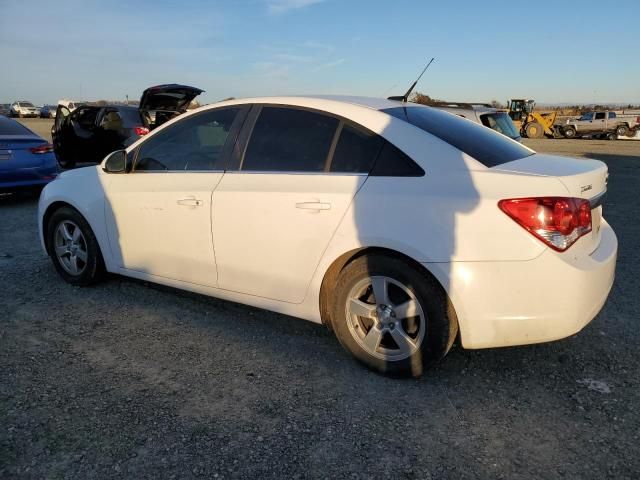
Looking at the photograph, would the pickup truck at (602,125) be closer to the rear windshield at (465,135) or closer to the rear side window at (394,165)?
the rear windshield at (465,135)

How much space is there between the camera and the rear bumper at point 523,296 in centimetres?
262

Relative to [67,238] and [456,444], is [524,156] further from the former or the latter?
[67,238]

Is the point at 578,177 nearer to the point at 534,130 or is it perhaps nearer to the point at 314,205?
the point at 314,205

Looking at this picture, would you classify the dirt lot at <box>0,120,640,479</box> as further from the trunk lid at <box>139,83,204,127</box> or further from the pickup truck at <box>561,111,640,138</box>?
the pickup truck at <box>561,111,640,138</box>

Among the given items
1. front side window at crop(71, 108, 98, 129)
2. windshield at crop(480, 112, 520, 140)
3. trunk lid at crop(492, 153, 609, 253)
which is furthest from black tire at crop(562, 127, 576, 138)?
trunk lid at crop(492, 153, 609, 253)

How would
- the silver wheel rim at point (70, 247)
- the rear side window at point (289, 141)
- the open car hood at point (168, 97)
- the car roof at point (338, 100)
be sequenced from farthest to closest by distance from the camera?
the open car hood at point (168, 97)
the silver wheel rim at point (70, 247)
the car roof at point (338, 100)
the rear side window at point (289, 141)

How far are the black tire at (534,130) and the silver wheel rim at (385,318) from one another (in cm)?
3245

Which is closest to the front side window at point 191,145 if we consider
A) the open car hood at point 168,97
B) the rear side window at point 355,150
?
the rear side window at point 355,150

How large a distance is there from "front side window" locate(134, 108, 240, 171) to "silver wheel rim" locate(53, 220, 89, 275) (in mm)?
927

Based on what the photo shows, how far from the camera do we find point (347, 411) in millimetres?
2752

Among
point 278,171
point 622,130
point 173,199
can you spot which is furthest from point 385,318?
point 622,130

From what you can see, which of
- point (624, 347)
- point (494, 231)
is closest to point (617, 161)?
point (624, 347)

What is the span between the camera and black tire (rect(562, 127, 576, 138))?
30.7 metres

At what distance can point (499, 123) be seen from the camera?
33.6 ft
